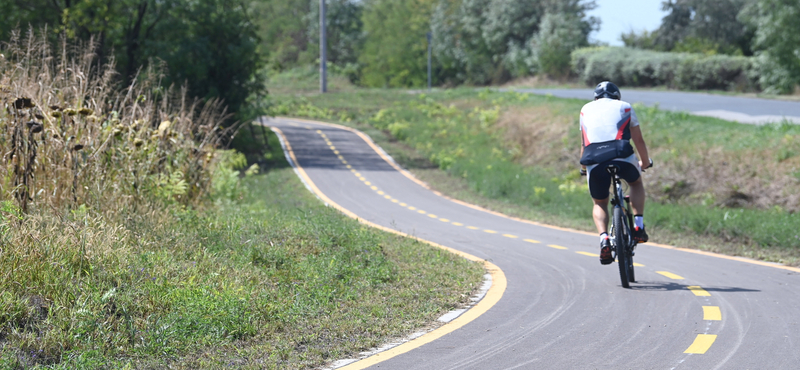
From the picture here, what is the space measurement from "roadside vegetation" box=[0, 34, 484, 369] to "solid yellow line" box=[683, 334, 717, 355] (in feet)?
7.17

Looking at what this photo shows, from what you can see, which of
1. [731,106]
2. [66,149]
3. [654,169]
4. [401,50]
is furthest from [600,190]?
[401,50]

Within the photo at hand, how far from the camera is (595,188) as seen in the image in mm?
7629

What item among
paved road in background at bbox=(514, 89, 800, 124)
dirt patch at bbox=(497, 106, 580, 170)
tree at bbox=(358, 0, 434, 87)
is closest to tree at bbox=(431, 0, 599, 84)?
tree at bbox=(358, 0, 434, 87)

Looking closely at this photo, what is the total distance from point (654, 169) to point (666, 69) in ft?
92.3

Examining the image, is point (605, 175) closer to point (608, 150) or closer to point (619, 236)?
point (608, 150)

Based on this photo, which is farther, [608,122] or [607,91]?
[607,91]

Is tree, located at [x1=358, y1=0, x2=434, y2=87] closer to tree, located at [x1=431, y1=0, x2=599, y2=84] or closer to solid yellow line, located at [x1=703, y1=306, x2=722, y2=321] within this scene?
tree, located at [x1=431, y1=0, x2=599, y2=84]

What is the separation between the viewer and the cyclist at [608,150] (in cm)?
732

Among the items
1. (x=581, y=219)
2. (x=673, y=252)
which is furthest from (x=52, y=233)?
(x=581, y=219)

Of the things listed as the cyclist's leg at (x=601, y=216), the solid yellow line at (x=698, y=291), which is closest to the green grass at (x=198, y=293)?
the cyclist's leg at (x=601, y=216)

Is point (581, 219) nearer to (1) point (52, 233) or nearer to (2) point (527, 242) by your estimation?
(2) point (527, 242)

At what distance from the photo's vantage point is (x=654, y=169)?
18109mm

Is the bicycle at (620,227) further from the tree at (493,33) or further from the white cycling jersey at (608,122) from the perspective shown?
the tree at (493,33)

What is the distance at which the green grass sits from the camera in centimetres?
517
